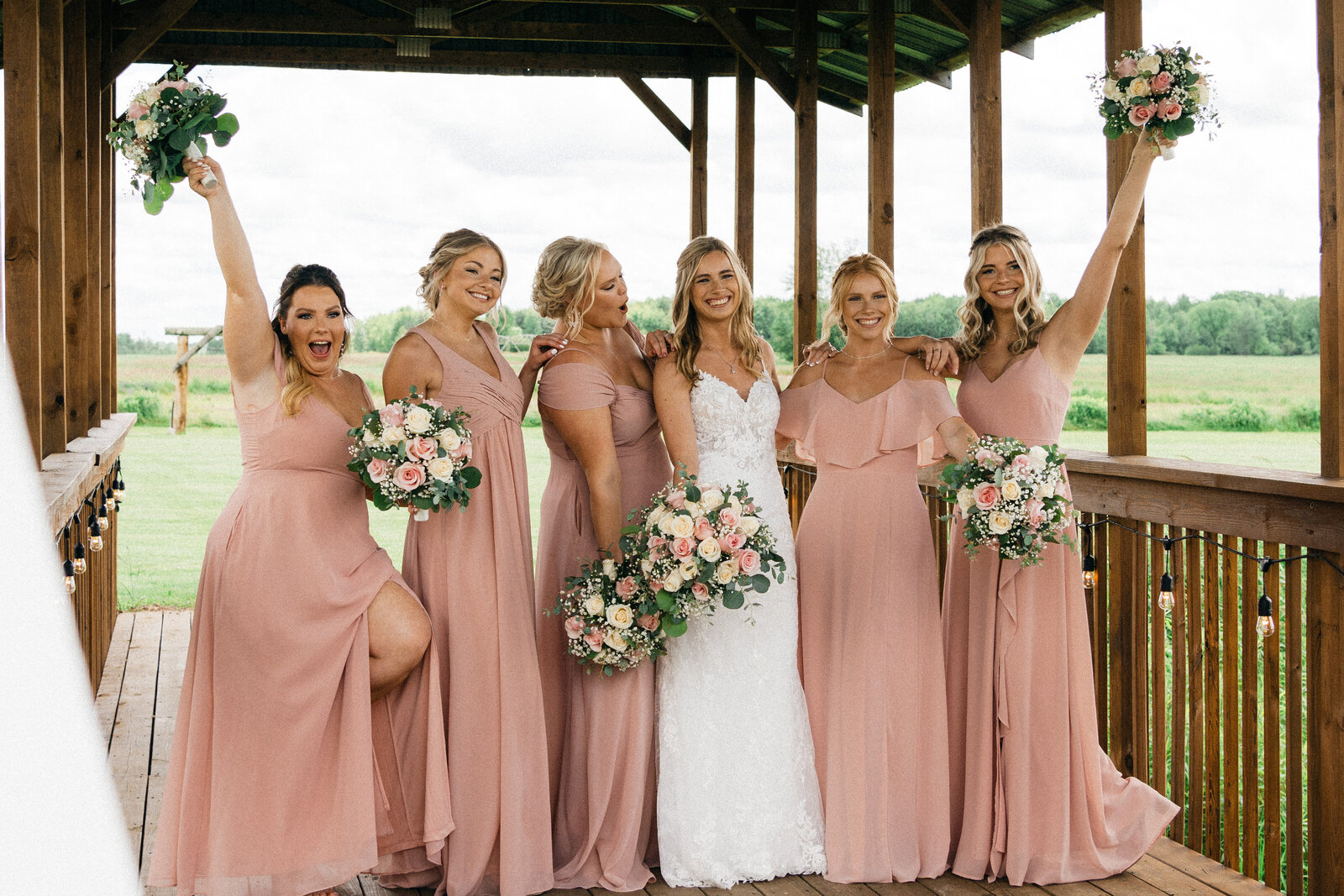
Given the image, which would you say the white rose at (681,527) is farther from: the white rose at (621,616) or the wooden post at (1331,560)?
the wooden post at (1331,560)

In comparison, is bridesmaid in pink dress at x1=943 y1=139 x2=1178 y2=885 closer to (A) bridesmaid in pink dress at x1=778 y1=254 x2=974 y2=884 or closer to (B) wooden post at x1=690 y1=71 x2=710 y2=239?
(A) bridesmaid in pink dress at x1=778 y1=254 x2=974 y2=884

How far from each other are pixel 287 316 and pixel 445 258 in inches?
19.1

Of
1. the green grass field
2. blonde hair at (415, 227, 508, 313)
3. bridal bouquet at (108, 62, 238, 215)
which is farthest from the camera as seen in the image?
the green grass field

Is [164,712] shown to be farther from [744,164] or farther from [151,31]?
[744,164]

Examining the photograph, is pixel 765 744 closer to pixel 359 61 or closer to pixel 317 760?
pixel 317 760

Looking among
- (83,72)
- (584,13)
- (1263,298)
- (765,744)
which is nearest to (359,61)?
(584,13)

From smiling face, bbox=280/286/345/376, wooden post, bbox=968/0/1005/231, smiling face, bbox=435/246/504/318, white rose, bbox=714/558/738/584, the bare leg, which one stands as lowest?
the bare leg

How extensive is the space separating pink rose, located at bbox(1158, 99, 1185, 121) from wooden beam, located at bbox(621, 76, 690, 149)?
16.6ft

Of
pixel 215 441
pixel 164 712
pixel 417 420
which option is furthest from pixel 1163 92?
pixel 215 441

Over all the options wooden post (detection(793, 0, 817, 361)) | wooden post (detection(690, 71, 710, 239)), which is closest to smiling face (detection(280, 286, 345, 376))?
wooden post (detection(793, 0, 817, 361))

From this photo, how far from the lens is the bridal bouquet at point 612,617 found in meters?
3.41

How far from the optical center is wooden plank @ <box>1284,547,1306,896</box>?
11.0 feet

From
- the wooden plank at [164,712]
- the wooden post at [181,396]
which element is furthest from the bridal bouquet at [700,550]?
the wooden post at [181,396]

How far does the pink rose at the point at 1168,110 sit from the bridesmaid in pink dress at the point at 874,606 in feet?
2.87
